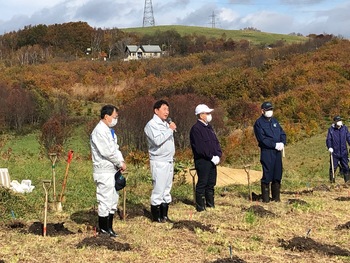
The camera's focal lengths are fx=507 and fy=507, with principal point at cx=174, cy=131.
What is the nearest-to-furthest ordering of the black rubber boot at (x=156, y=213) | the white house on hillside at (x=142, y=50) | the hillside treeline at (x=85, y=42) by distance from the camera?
the black rubber boot at (x=156, y=213), the hillside treeline at (x=85, y=42), the white house on hillside at (x=142, y=50)

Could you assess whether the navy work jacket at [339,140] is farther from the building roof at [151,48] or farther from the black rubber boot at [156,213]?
the building roof at [151,48]

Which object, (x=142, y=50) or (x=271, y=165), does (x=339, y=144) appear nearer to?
(x=271, y=165)

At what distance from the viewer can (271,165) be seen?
8.88m

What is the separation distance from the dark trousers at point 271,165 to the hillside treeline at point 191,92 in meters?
9.96

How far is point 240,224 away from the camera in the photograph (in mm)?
6934

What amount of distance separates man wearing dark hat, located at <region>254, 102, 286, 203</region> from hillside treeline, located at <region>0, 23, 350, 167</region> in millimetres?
9941

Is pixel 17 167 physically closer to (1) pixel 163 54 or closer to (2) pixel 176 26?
(1) pixel 163 54

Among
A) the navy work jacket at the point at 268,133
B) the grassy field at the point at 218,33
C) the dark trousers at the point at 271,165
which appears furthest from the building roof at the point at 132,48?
the dark trousers at the point at 271,165

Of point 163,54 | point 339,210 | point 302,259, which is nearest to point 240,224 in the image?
point 302,259

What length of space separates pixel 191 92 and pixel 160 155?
3169 centimetres

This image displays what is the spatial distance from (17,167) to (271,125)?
772 centimetres

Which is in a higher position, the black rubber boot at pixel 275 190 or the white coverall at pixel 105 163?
the white coverall at pixel 105 163

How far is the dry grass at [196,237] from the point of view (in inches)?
212

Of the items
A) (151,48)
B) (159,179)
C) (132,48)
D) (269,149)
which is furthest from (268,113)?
(132,48)
